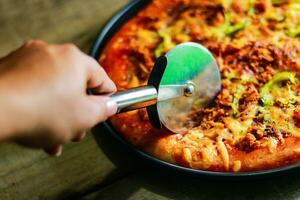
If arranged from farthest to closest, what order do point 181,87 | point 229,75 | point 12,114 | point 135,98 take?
1. point 229,75
2. point 181,87
3. point 135,98
4. point 12,114

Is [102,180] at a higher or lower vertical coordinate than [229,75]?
lower

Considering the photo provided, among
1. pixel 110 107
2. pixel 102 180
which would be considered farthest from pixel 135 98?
pixel 102 180

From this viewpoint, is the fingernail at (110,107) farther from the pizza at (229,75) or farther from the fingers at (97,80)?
the pizza at (229,75)

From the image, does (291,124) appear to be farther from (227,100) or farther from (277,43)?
(277,43)

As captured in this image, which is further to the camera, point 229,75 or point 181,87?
point 229,75

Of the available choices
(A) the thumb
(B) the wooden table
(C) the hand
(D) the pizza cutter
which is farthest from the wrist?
(B) the wooden table

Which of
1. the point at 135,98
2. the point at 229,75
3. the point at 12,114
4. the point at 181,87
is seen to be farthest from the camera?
the point at 229,75

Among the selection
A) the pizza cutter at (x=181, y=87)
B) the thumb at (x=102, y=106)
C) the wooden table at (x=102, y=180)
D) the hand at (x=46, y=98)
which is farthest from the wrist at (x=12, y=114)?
the wooden table at (x=102, y=180)

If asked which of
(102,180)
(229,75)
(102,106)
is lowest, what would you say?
(102,180)

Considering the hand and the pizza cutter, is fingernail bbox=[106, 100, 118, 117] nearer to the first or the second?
the hand

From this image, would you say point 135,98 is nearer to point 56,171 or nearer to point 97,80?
point 97,80
